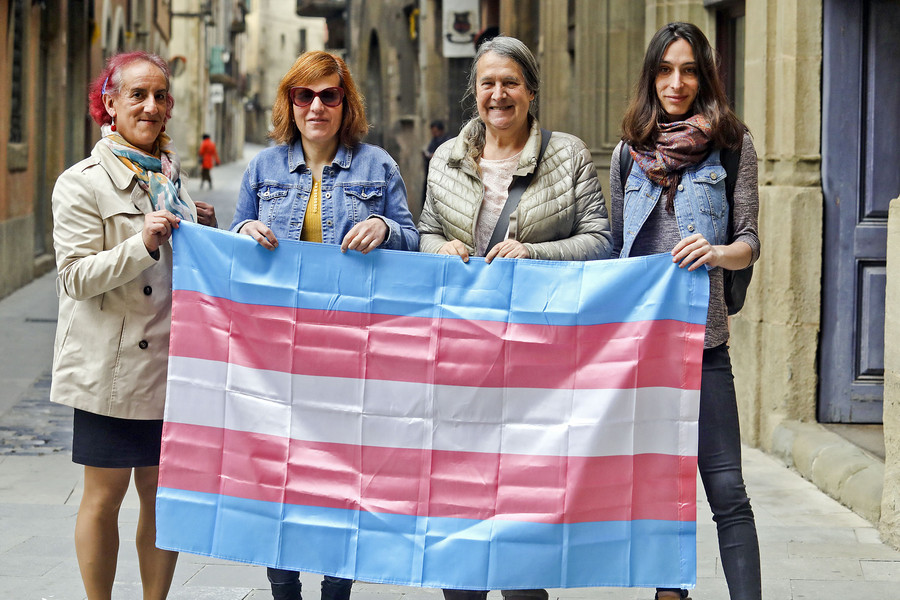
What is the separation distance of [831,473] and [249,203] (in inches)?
143

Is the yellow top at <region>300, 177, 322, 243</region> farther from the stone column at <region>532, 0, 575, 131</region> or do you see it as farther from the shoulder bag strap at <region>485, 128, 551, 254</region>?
the stone column at <region>532, 0, 575, 131</region>

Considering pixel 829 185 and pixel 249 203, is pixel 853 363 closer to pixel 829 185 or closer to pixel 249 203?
pixel 829 185

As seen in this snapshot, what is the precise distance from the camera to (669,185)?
13.4ft

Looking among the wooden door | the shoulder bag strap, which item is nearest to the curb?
the wooden door

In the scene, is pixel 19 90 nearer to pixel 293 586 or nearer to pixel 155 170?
pixel 155 170

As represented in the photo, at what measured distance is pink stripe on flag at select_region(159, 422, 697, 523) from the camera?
4016 mm

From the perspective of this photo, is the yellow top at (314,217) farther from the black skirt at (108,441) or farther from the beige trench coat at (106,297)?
the black skirt at (108,441)

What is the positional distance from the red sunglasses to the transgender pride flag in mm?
472

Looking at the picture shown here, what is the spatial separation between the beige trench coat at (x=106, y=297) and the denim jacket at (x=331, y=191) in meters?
0.38

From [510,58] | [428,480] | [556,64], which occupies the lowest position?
[428,480]

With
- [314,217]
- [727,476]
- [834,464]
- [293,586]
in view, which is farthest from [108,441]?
[834,464]

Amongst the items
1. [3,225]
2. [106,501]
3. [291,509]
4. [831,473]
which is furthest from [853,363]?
[3,225]

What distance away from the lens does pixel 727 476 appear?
4121mm

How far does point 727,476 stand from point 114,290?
208 centimetres
